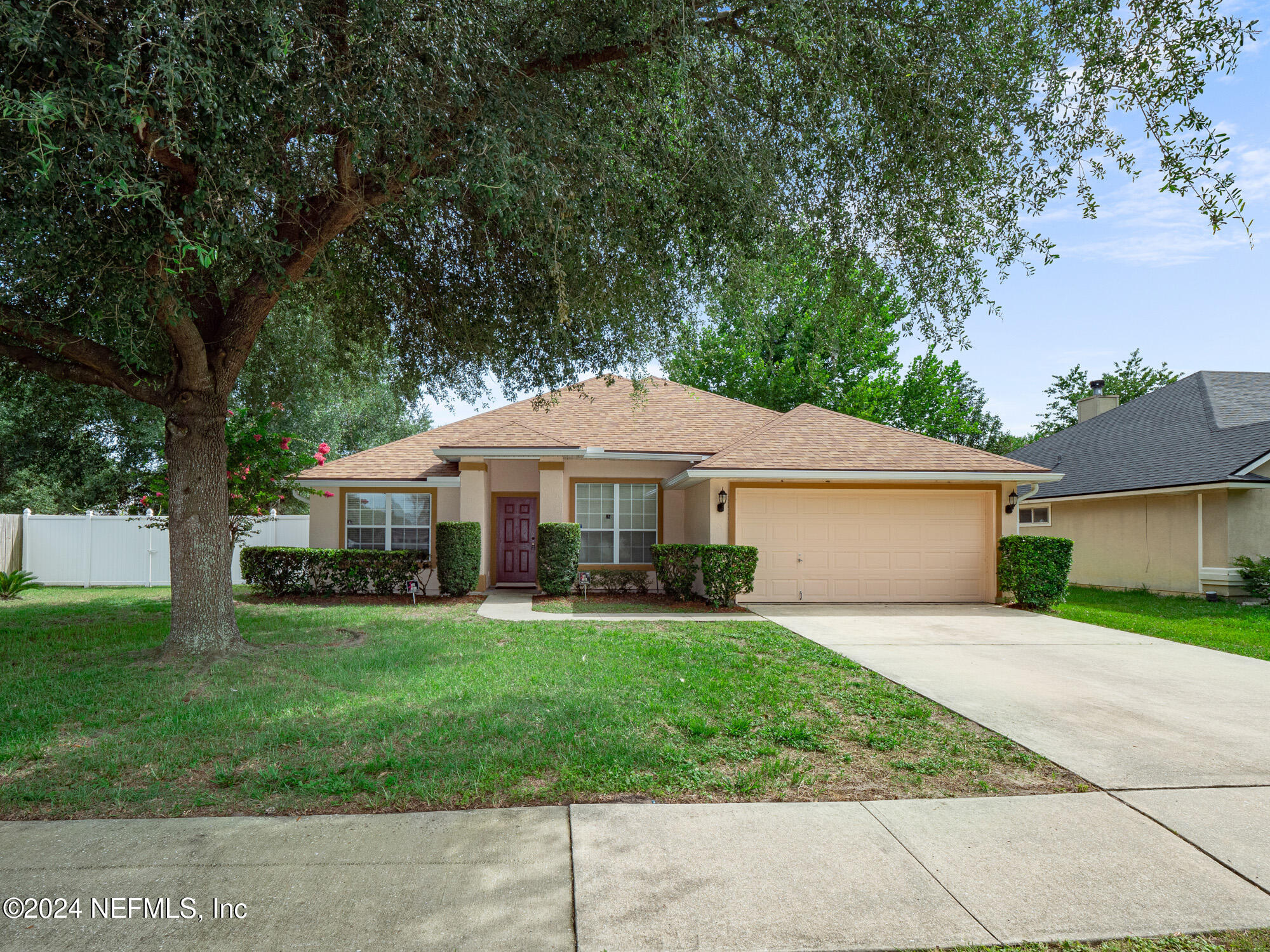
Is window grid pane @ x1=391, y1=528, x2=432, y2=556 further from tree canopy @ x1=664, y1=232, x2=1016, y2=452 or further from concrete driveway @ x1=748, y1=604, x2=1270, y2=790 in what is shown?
concrete driveway @ x1=748, y1=604, x2=1270, y2=790

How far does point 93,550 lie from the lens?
17422mm

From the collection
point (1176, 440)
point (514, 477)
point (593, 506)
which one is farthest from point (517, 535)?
point (1176, 440)

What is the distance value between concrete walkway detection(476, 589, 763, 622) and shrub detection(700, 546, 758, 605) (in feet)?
1.71

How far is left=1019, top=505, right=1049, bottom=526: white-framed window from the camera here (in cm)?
2145

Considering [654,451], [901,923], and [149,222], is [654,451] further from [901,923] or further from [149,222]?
[901,923]

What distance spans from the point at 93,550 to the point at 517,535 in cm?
1034

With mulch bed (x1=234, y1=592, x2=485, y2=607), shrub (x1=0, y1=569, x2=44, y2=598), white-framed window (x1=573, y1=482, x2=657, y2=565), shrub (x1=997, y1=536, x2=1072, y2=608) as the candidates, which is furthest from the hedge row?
shrub (x1=0, y1=569, x2=44, y2=598)

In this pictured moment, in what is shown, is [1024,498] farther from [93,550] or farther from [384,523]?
[93,550]

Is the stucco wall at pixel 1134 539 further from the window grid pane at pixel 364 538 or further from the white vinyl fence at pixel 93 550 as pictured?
the white vinyl fence at pixel 93 550

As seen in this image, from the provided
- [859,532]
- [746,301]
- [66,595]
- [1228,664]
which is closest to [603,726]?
[746,301]

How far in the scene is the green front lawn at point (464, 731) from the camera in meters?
4.32

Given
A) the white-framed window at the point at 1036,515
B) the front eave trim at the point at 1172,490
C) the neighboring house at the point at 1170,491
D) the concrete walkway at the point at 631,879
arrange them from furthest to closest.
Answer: the white-framed window at the point at 1036,515
the neighboring house at the point at 1170,491
the front eave trim at the point at 1172,490
the concrete walkway at the point at 631,879

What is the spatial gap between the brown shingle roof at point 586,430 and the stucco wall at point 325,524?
81 centimetres

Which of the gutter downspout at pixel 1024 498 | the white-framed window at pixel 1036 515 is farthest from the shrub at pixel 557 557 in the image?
the white-framed window at pixel 1036 515
